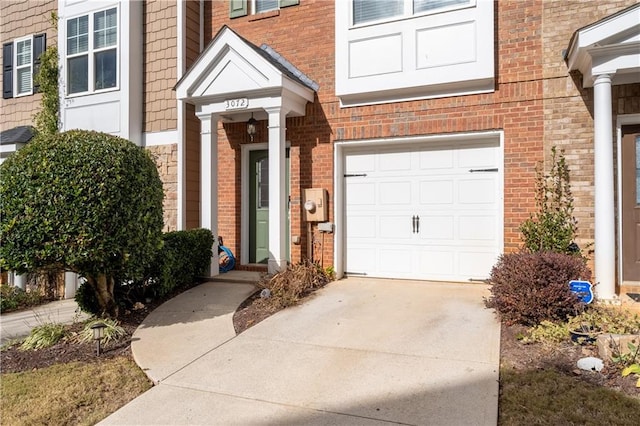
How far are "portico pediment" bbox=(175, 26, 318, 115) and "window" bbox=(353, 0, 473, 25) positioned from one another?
1.48 metres

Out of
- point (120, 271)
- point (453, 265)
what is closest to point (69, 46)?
point (120, 271)

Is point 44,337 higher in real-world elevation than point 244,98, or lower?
lower

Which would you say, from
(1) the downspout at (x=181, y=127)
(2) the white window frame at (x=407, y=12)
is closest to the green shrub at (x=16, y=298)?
(1) the downspout at (x=181, y=127)

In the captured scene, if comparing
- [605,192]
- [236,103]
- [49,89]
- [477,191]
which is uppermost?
[49,89]

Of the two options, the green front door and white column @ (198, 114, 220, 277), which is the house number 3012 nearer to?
white column @ (198, 114, 220, 277)

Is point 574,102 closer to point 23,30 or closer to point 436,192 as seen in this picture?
point 436,192

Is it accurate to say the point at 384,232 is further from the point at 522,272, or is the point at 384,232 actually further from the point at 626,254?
the point at 626,254

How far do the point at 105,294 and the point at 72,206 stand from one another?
145cm

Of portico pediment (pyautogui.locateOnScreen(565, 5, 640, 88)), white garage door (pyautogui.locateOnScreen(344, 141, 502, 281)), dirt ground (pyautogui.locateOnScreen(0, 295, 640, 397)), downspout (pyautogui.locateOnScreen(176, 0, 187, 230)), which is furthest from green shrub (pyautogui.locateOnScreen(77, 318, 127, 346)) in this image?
portico pediment (pyautogui.locateOnScreen(565, 5, 640, 88))

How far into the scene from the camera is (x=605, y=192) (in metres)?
5.25

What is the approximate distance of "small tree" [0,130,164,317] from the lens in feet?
15.0

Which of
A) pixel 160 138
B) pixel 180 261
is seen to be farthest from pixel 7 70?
pixel 180 261

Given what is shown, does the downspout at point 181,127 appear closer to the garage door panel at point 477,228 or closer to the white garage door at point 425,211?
the white garage door at point 425,211

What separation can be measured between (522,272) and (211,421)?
3574 mm
